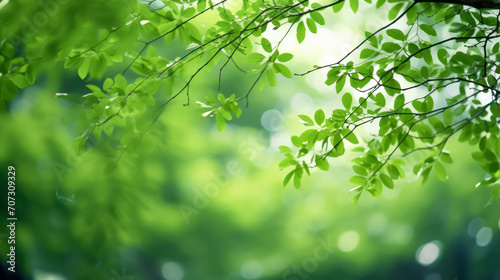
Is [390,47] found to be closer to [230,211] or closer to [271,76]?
[271,76]

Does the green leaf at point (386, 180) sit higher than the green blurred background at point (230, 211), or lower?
lower

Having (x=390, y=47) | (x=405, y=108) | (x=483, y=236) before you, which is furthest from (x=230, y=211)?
(x=390, y=47)

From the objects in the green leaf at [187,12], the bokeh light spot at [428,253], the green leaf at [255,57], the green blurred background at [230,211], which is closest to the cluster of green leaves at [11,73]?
the green leaf at [187,12]

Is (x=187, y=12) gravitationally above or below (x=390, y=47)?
below

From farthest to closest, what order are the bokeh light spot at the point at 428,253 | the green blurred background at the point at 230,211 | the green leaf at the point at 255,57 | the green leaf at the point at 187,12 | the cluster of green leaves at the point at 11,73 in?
the bokeh light spot at the point at 428,253 < the green blurred background at the point at 230,211 < the green leaf at the point at 255,57 < the green leaf at the point at 187,12 < the cluster of green leaves at the point at 11,73

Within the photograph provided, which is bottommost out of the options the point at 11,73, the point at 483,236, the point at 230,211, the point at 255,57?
the point at 11,73

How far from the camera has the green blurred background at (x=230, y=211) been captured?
4.12 metres

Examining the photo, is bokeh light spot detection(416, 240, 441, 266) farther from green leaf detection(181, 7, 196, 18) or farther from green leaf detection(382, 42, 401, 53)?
green leaf detection(181, 7, 196, 18)

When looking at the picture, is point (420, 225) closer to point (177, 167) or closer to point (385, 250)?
point (385, 250)

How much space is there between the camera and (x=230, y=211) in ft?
14.7

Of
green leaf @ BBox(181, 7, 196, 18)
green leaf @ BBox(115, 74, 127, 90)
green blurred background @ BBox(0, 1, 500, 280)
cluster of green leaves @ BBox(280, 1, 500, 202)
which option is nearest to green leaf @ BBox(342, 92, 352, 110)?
cluster of green leaves @ BBox(280, 1, 500, 202)

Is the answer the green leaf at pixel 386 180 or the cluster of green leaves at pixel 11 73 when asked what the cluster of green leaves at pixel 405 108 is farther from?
the cluster of green leaves at pixel 11 73

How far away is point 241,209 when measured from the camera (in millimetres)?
4492

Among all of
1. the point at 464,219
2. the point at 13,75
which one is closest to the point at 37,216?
the point at 13,75
